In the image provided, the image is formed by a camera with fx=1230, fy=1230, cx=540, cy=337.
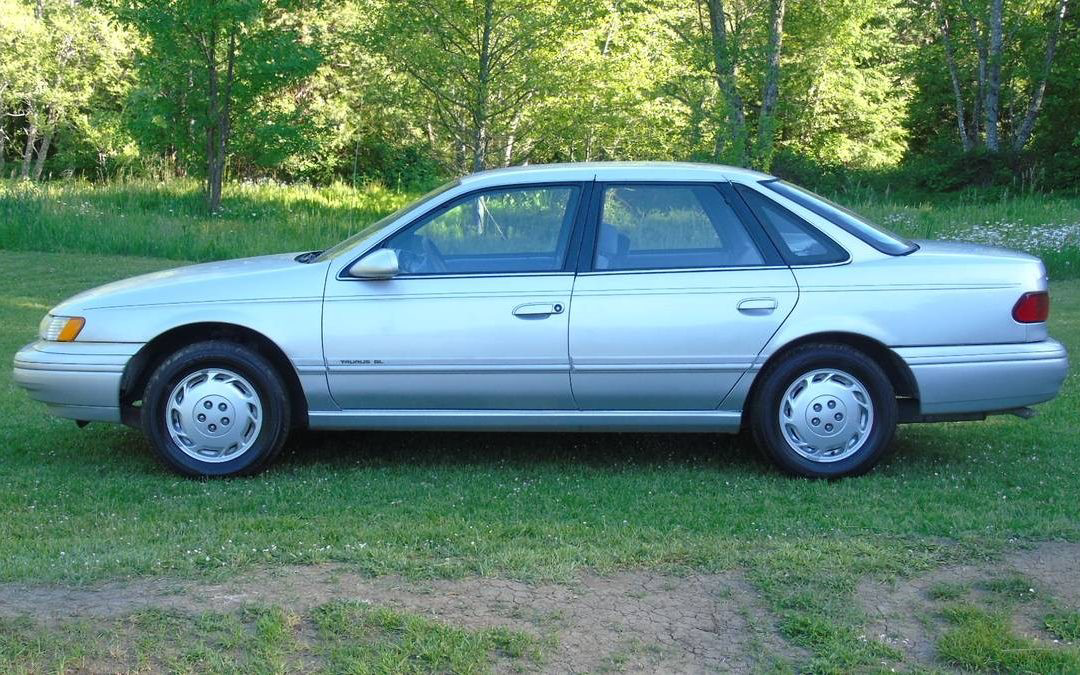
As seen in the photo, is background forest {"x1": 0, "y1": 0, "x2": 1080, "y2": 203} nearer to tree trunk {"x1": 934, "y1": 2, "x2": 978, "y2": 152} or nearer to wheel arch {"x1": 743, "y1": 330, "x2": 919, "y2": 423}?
tree trunk {"x1": 934, "y1": 2, "x2": 978, "y2": 152}

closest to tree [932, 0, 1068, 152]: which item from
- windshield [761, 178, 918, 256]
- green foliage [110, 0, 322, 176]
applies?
green foliage [110, 0, 322, 176]

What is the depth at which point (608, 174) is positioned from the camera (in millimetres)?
6348

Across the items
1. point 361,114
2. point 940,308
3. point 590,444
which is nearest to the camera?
point 940,308

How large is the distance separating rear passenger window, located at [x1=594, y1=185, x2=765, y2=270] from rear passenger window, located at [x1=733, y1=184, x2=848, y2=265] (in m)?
0.12

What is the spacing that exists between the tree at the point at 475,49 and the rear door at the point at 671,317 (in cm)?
1279

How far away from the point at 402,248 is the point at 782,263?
1906 mm

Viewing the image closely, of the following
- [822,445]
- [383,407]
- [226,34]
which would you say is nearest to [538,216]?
[383,407]

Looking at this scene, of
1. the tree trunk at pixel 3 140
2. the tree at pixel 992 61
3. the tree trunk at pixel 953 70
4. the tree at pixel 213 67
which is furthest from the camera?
the tree trunk at pixel 953 70

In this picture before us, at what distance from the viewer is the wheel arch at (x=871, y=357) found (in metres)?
6.01

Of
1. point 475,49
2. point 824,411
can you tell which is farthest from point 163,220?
point 824,411

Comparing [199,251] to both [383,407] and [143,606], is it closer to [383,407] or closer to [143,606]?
[383,407]

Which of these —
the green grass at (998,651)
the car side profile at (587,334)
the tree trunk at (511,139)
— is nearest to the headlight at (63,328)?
the car side profile at (587,334)

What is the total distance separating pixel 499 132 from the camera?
68.6 ft

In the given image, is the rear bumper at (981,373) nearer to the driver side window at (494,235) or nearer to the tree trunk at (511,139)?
the driver side window at (494,235)
